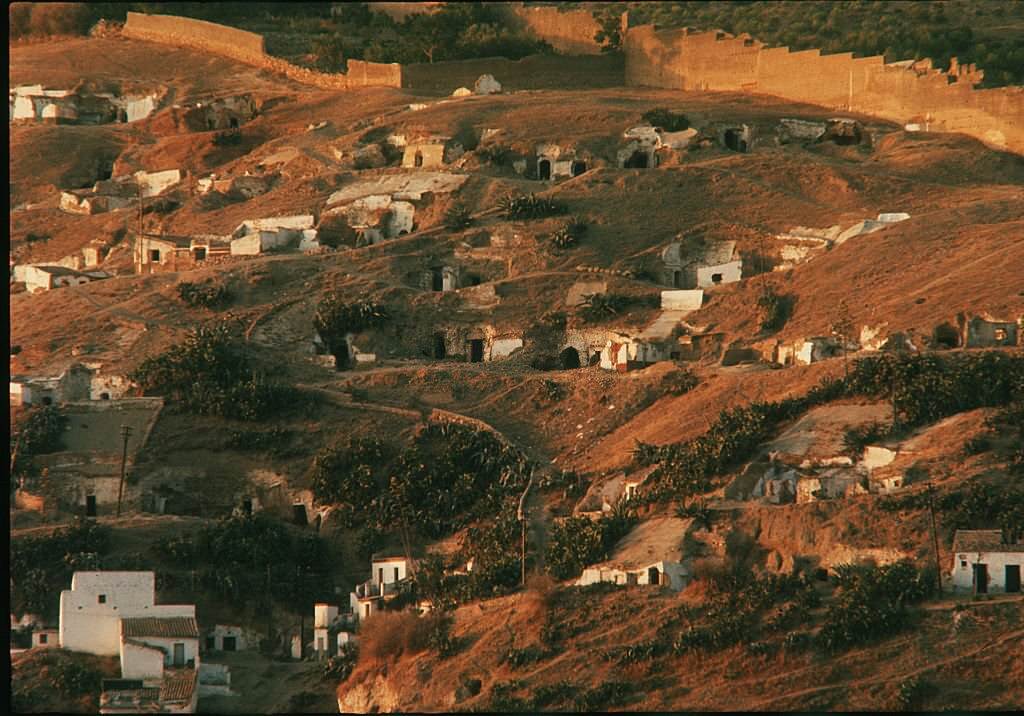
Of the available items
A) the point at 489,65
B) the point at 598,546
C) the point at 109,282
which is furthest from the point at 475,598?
the point at 489,65

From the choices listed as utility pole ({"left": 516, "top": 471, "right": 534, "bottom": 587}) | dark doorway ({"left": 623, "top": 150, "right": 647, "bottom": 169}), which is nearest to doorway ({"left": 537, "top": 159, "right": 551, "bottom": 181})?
dark doorway ({"left": 623, "top": 150, "right": 647, "bottom": 169})

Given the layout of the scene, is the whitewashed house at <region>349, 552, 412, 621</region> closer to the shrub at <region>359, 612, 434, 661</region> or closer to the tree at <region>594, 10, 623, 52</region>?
the shrub at <region>359, 612, 434, 661</region>

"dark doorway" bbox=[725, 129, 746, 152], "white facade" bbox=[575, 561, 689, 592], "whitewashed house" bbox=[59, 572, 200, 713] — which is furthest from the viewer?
"dark doorway" bbox=[725, 129, 746, 152]

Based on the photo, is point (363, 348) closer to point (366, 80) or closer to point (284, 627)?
point (284, 627)

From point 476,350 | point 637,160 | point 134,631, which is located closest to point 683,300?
point 476,350

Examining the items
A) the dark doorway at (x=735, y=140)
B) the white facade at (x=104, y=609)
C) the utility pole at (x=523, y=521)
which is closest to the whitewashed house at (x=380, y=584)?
the utility pole at (x=523, y=521)
